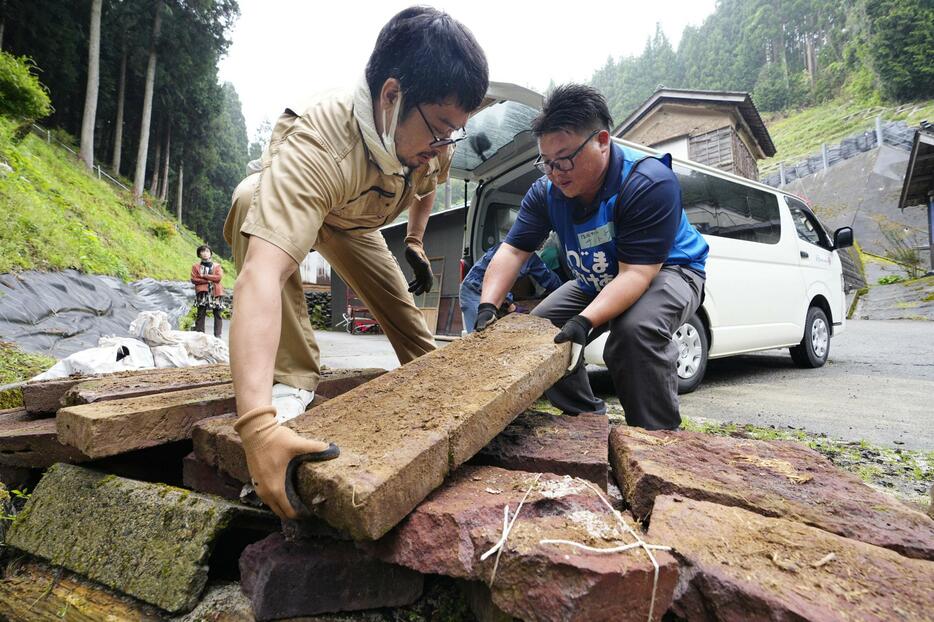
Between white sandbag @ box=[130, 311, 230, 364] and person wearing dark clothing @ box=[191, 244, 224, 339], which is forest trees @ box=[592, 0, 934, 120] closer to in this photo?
person wearing dark clothing @ box=[191, 244, 224, 339]

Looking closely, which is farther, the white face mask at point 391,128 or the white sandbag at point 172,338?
the white sandbag at point 172,338

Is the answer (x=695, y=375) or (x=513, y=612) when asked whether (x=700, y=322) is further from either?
(x=513, y=612)

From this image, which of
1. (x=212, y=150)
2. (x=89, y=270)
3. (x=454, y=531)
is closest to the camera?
(x=454, y=531)

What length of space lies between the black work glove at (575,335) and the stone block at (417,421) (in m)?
0.05

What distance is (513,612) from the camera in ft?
3.24

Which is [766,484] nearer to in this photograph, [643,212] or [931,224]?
[643,212]

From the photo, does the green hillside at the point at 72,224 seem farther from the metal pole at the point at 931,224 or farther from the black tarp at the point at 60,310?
the metal pole at the point at 931,224

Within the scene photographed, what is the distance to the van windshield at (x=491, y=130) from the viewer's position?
157 inches

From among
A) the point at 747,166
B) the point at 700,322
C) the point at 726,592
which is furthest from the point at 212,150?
the point at 726,592

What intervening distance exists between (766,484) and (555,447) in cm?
62

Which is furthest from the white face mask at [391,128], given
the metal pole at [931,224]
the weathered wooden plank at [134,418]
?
the metal pole at [931,224]

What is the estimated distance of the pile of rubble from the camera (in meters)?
0.99

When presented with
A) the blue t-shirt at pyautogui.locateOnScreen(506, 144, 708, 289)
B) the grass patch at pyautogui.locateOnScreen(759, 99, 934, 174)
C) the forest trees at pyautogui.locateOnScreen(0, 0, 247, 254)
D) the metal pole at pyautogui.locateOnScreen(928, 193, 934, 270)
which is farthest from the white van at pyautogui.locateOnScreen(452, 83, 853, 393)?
the grass patch at pyautogui.locateOnScreen(759, 99, 934, 174)

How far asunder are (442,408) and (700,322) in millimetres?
3233
